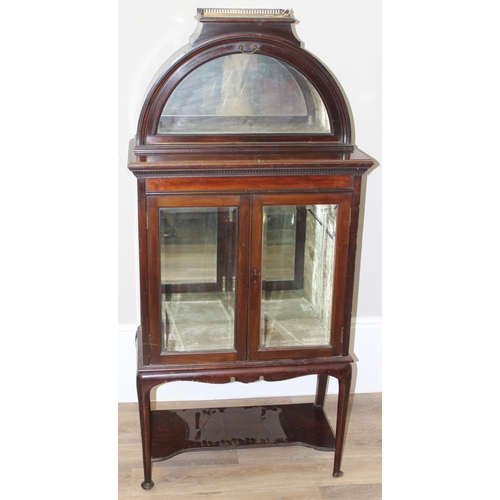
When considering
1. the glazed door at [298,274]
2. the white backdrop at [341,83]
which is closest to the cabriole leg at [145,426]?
the glazed door at [298,274]

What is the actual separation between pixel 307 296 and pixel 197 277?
1.16 feet

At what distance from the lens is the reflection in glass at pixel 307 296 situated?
2.08 m

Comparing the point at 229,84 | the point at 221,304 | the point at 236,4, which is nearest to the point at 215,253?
the point at 221,304

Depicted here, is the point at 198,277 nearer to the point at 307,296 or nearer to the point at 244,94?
the point at 307,296

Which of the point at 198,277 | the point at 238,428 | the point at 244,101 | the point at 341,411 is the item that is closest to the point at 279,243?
the point at 198,277

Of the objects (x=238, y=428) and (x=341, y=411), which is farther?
(x=238, y=428)

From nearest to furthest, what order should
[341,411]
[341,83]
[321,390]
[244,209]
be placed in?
1. [244,209]
2. [341,411]
3. [341,83]
4. [321,390]

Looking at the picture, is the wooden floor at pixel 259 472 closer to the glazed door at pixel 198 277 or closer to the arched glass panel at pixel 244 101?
the glazed door at pixel 198 277

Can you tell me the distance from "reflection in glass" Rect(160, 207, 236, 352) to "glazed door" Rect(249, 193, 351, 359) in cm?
8

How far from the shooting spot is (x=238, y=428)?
2.49m

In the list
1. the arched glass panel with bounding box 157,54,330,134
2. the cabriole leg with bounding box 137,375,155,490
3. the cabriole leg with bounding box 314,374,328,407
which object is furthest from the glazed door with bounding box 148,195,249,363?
the cabriole leg with bounding box 314,374,328,407

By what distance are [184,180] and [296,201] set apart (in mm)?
333

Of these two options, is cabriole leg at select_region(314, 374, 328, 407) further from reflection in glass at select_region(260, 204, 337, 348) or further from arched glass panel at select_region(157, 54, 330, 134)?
arched glass panel at select_region(157, 54, 330, 134)

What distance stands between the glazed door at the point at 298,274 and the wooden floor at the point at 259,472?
1.59 feet
